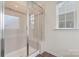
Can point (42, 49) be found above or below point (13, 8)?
below

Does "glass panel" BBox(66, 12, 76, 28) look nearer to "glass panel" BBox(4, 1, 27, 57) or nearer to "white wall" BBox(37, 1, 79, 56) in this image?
"white wall" BBox(37, 1, 79, 56)

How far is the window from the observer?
1764 mm

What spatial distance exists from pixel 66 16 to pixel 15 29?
2.39 feet

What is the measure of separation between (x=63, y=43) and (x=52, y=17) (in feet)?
1.26

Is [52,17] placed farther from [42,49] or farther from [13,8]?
[13,8]

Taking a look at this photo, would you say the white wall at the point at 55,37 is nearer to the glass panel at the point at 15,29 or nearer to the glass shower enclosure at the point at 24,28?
the glass shower enclosure at the point at 24,28

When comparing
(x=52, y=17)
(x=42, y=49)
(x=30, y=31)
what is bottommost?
(x=42, y=49)

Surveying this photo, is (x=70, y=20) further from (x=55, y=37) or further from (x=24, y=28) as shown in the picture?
(x=24, y=28)

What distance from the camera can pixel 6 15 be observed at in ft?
5.69

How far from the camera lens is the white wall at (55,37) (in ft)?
5.68

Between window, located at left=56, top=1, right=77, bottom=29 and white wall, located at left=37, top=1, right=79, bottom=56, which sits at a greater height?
window, located at left=56, top=1, right=77, bottom=29

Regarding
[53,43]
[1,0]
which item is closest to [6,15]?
[1,0]

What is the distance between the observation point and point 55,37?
183 centimetres

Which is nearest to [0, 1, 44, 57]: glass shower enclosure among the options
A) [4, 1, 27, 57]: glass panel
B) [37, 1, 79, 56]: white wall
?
[4, 1, 27, 57]: glass panel
